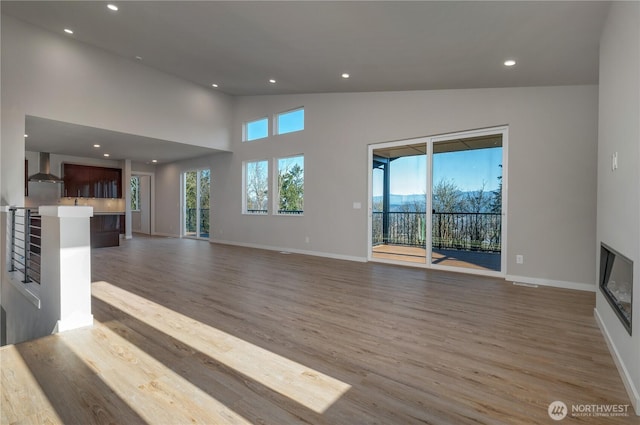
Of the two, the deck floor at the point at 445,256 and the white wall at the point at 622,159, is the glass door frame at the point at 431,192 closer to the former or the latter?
the deck floor at the point at 445,256

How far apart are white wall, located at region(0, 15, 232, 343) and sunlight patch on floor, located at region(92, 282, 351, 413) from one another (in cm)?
149

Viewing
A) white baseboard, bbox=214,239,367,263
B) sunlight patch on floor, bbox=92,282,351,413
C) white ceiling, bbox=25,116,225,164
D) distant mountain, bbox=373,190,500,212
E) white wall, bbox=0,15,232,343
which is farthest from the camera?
white baseboard, bbox=214,239,367,263

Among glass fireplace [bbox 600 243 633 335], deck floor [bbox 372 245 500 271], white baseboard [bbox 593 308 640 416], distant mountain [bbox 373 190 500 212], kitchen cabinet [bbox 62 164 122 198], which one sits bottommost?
white baseboard [bbox 593 308 640 416]

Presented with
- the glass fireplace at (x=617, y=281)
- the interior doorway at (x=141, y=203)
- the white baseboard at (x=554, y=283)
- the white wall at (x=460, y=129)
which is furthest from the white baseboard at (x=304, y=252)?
the interior doorway at (x=141, y=203)

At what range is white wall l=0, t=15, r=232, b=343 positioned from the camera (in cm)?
470

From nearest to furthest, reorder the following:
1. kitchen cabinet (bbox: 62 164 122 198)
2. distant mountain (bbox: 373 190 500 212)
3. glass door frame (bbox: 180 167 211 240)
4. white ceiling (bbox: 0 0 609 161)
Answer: white ceiling (bbox: 0 0 609 161)
distant mountain (bbox: 373 190 500 212)
kitchen cabinet (bbox: 62 164 122 198)
glass door frame (bbox: 180 167 211 240)

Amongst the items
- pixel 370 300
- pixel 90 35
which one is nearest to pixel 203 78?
pixel 90 35

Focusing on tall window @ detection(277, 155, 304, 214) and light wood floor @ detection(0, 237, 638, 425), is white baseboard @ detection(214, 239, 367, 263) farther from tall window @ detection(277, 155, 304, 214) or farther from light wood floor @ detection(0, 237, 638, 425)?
light wood floor @ detection(0, 237, 638, 425)

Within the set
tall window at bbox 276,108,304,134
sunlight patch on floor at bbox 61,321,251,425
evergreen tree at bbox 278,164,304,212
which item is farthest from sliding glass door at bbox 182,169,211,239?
sunlight patch on floor at bbox 61,321,251,425

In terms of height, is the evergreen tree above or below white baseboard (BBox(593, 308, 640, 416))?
above

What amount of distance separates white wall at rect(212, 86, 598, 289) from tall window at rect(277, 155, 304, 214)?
199 millimetres

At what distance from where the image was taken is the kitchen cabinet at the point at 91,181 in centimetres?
884

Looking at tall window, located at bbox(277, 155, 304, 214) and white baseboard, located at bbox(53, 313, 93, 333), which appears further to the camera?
tall window, located at bbox(277, 155, 304, 214)

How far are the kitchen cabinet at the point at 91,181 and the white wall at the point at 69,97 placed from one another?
410 cm
